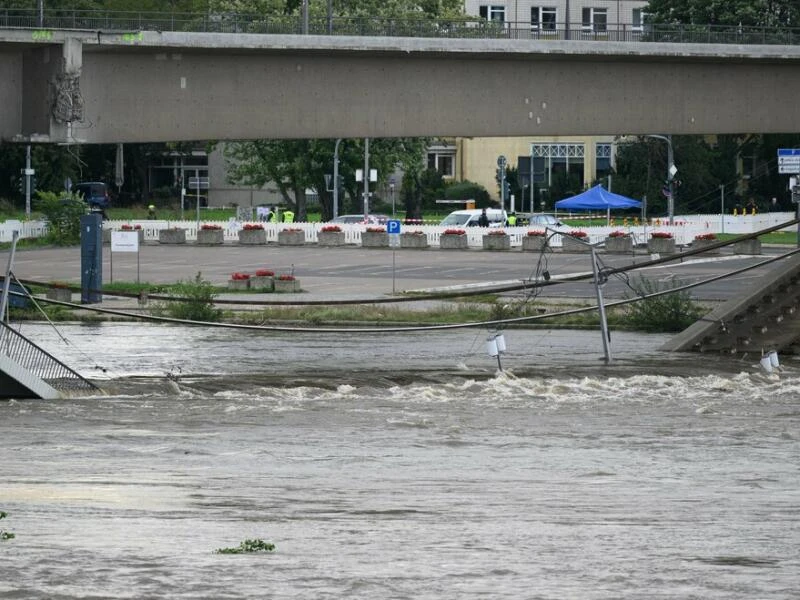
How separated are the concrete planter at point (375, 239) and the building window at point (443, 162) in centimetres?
5284

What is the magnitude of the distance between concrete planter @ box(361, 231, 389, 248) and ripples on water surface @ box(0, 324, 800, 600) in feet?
139

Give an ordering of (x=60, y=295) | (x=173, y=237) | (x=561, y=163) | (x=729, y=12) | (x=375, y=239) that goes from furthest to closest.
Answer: (x=561, y=163), (x=729, y=12), (x=173, y=237), (x=375, y=239), (x=60, y=295)

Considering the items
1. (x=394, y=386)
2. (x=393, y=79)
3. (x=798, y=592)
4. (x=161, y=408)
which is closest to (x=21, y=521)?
(x=798, y=592)

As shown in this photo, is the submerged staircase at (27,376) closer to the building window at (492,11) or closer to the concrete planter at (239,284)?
the concrete planter at (239,284)

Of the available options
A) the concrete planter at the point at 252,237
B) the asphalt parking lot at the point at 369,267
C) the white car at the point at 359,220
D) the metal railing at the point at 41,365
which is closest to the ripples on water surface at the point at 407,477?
the metal railing at the point at 41,365

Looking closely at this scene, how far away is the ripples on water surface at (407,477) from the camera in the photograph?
15.0m

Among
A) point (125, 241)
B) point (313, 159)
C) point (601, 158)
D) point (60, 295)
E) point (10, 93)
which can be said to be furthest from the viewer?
point (601, 158)

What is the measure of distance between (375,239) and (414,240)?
1.97m

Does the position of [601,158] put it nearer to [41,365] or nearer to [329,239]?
[329,239]

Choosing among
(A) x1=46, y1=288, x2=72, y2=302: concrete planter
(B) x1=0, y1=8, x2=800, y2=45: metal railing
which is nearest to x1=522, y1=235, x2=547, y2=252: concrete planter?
(B) x1=0, y1=8, x2=800, y2=45: metal railing

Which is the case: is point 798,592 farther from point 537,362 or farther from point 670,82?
point 670,82

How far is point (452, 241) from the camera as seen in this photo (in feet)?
256

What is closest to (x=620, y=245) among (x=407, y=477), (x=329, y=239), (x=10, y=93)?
(x=329, y=239)

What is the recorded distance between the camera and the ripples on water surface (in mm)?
14961
